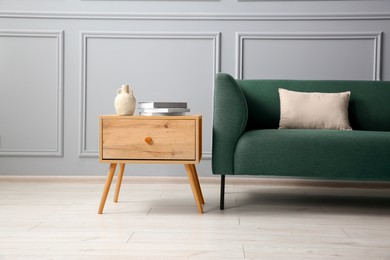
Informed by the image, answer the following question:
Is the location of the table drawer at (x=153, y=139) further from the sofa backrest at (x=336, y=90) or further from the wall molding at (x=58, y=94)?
the wall molding at (x=58, y=94)

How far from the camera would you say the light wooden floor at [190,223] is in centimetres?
158

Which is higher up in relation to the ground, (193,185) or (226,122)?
(226,122)

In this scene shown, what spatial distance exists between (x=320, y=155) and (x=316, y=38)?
1.22 m

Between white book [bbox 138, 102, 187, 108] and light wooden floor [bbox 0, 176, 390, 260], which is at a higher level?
white book [bbox 138, 102, 187, 108]

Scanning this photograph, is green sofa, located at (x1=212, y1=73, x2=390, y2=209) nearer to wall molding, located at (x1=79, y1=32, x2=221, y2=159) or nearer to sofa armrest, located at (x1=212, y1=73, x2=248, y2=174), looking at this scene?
sofa armrest, located at (x1=212, y1=73, x2=248, y2=174)

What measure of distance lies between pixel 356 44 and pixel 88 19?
1770 mm

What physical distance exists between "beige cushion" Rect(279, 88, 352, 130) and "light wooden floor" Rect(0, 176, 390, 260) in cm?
42

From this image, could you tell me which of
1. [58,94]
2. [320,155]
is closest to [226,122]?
[320,155]

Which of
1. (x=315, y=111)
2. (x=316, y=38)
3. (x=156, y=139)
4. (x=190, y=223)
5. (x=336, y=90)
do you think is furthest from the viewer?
(x=316, y=38)

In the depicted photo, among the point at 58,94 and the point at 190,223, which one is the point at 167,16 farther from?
the point at 190,223

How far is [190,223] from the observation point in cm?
201

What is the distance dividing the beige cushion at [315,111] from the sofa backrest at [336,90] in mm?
82

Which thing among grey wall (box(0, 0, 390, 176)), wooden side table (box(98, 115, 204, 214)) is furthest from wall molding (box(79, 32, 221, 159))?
wooden side table (box(98, 115, 204, 214))

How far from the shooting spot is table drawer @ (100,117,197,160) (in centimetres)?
218
